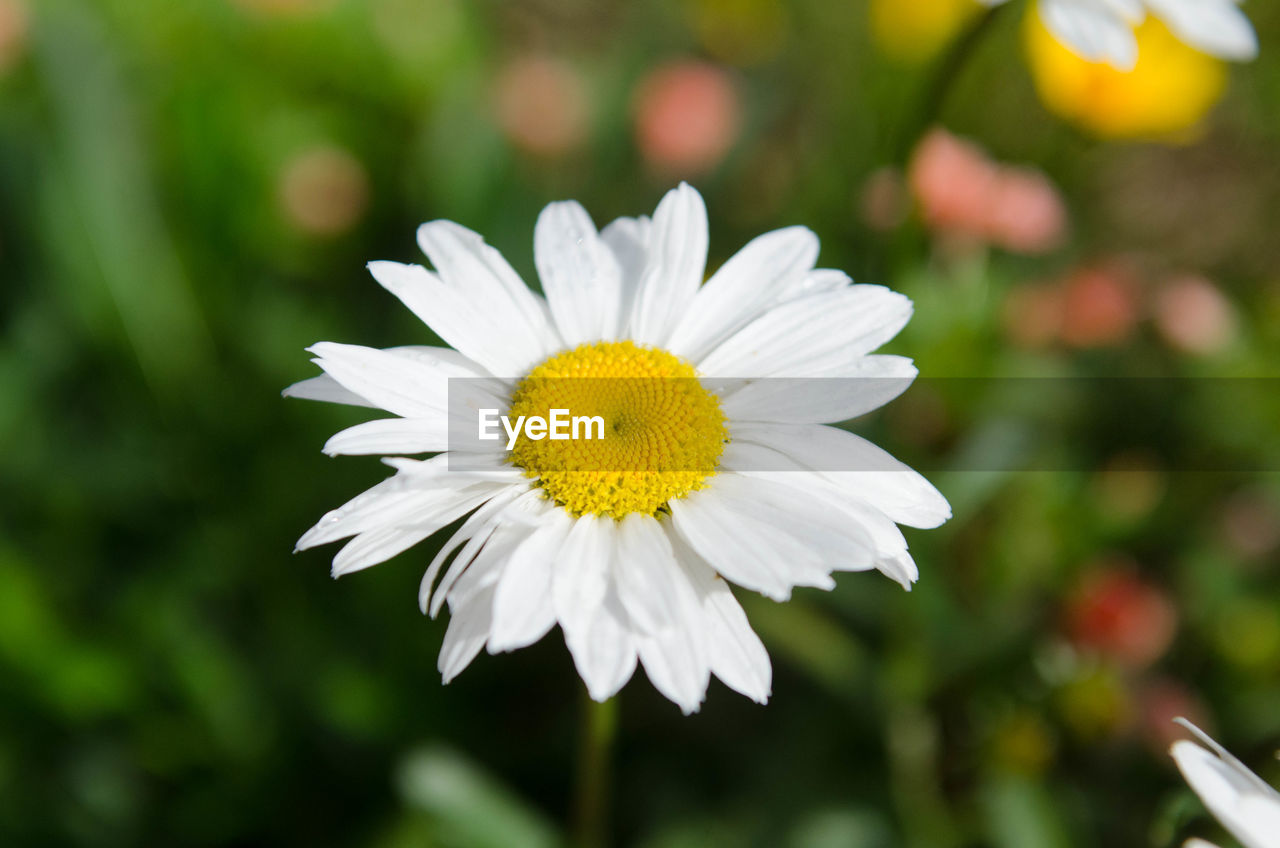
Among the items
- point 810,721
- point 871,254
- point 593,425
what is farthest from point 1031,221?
point 593,425

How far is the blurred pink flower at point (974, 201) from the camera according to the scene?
4.85ft

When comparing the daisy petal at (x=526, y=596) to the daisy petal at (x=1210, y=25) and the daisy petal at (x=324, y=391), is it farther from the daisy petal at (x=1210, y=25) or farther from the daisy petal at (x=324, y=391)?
the daisy petal at (x=1210, y=25)

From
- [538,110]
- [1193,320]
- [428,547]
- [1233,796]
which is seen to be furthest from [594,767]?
[538,110]

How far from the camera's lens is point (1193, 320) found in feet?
4.90

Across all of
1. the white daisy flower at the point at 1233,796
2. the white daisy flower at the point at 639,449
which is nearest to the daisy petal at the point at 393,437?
the white daisy flower at the point at 639,449

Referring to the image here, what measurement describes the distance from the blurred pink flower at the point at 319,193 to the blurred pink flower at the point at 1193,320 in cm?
135

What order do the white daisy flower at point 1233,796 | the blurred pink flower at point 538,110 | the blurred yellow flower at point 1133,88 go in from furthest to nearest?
the blurred pink flower at point 538,110 → the blurred yellow flower at point 1133,88 → the white daisy flower at point 1233,796

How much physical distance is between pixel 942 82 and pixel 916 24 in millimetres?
811

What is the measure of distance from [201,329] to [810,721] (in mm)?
1213

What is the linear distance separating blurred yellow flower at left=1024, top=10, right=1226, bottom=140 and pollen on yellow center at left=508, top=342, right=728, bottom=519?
3.62 feet

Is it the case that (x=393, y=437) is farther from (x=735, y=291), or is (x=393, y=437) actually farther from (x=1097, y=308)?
(x=1097, y=308)

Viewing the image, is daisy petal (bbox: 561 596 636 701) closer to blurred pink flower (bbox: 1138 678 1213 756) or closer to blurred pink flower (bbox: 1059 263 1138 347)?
blurred pink flower (bbox: 1138 678 1213 756)

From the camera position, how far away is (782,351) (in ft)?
2.74

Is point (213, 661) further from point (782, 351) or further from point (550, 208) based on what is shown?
point (782, 351)
